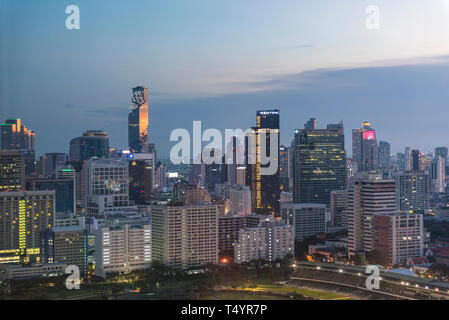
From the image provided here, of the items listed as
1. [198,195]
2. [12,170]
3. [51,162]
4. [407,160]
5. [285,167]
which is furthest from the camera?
[407,160]

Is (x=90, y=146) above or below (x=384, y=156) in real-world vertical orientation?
above

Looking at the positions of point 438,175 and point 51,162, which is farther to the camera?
point 438,175

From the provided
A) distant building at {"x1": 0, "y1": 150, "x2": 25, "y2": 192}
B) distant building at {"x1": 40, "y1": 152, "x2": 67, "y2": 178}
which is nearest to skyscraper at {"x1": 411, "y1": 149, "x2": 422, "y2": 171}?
distant building at {"x1": 40, "y1": 152, "x2": 67, "y2": 178}

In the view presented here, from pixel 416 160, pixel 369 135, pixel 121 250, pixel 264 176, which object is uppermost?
pixel 369 135

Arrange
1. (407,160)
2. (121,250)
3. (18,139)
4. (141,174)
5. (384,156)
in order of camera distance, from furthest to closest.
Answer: (407,160) < (141,174) < (384,156) < (18,139) < (121,250)

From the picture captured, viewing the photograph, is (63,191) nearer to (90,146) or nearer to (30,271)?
(90,146)

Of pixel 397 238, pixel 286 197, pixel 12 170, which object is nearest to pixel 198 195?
pixel 286 197

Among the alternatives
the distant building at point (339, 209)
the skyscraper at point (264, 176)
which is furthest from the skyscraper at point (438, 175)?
the skyscraper at point (264, 176)

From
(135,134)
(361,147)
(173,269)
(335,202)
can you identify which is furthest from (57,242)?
(361,147)
